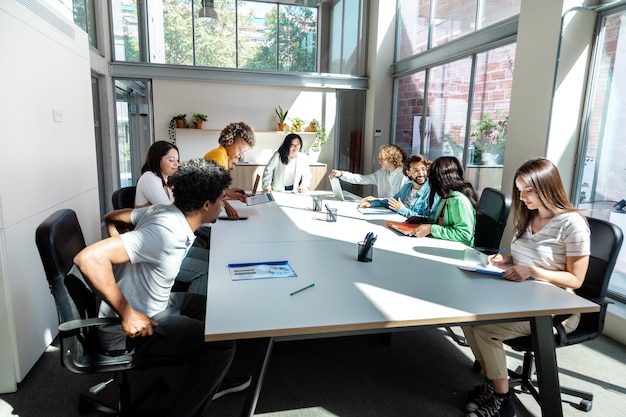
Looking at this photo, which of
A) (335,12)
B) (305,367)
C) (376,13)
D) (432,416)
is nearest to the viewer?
(432,416)

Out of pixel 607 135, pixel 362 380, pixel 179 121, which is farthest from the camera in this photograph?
pixel 179 121

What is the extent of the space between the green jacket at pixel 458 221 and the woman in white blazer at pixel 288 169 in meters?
2.30

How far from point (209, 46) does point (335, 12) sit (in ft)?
8.14

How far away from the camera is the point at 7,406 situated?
2.19 m

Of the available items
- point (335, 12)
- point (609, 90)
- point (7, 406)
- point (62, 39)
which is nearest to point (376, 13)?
point (335, 12)

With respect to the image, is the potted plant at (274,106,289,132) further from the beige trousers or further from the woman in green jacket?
→ the beige trousers

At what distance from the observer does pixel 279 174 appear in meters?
4.89

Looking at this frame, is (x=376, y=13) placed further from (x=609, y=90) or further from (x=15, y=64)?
(x=15, y=64)

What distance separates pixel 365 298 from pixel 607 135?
293 cm

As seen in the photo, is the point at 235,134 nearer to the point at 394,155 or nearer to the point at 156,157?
the point at 156,157

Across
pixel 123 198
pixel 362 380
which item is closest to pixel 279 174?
pixel 123 198

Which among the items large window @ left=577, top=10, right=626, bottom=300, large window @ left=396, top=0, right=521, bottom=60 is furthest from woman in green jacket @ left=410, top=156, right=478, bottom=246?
large window @ left=396, top=0, right=521, bottom=60

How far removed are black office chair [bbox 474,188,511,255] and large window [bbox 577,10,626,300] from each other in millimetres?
1041

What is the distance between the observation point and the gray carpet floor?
2223 mm
